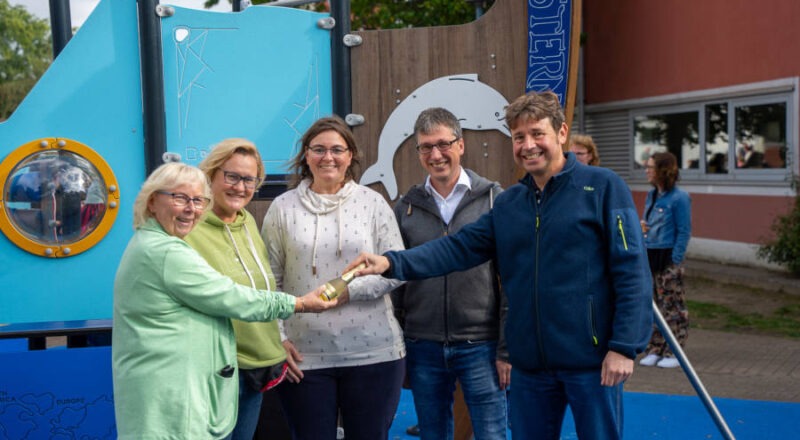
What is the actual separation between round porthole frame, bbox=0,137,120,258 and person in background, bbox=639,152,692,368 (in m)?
4.22

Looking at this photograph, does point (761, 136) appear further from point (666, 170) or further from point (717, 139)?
point (666, 170)

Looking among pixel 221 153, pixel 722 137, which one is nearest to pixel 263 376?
pixel 221 153

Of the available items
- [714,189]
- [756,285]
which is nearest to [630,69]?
[714,189]

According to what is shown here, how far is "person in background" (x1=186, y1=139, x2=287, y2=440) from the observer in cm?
275

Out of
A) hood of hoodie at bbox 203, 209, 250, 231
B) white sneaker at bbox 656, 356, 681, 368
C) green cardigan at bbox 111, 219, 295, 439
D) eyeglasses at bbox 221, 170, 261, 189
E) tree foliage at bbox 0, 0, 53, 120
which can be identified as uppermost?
tree foliage at bbox 0, 0, 53, 120

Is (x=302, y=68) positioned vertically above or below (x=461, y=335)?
above

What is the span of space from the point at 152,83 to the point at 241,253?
1173 millimetres

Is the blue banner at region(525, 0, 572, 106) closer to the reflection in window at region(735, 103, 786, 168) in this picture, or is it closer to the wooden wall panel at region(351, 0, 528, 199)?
the wooden wall panel at region(351, 0, 528, 199)

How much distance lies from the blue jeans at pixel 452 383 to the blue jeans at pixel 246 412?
2.05 ft

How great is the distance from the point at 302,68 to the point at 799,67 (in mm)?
9007

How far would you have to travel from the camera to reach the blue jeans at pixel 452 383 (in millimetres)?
3074

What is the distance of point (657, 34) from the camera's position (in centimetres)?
1351

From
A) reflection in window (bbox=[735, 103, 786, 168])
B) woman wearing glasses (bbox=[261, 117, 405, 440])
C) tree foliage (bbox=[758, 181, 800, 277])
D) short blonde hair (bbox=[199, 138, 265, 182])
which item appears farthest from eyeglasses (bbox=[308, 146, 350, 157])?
reflection in window (bbox=[735, 103, 786, 168])

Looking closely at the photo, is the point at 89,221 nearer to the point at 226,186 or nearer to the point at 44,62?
the point at 226,186
